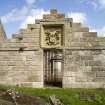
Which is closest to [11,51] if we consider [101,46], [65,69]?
[65,69]

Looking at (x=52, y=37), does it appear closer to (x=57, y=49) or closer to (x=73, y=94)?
(x=57, y=49)

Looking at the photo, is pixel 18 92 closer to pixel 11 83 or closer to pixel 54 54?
pixel 11 83

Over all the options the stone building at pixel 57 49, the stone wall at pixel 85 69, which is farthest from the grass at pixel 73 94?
the stone building at pixel 57 49

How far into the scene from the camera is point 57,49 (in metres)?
23.2

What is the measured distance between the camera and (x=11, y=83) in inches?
914

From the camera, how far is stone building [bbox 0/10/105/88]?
22.7 metres

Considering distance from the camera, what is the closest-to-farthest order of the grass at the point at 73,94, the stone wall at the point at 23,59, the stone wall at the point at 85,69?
1. the grass at the point at 73,94
2. the stone wall at the point at 85,69
3. the stone wall at the point at 23,59

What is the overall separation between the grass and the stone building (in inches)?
46.9

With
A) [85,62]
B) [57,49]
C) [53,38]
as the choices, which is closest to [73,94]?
[85,62]

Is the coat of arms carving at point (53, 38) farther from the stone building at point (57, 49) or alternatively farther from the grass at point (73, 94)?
the grass at point (73, 94)

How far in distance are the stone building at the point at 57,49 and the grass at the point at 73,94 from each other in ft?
3.91

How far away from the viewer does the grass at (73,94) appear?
1940 cm

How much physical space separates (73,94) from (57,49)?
12.0ft

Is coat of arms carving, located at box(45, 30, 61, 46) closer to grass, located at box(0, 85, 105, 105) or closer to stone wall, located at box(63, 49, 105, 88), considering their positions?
stone wall, located at box(63, 49, 105, 88)
